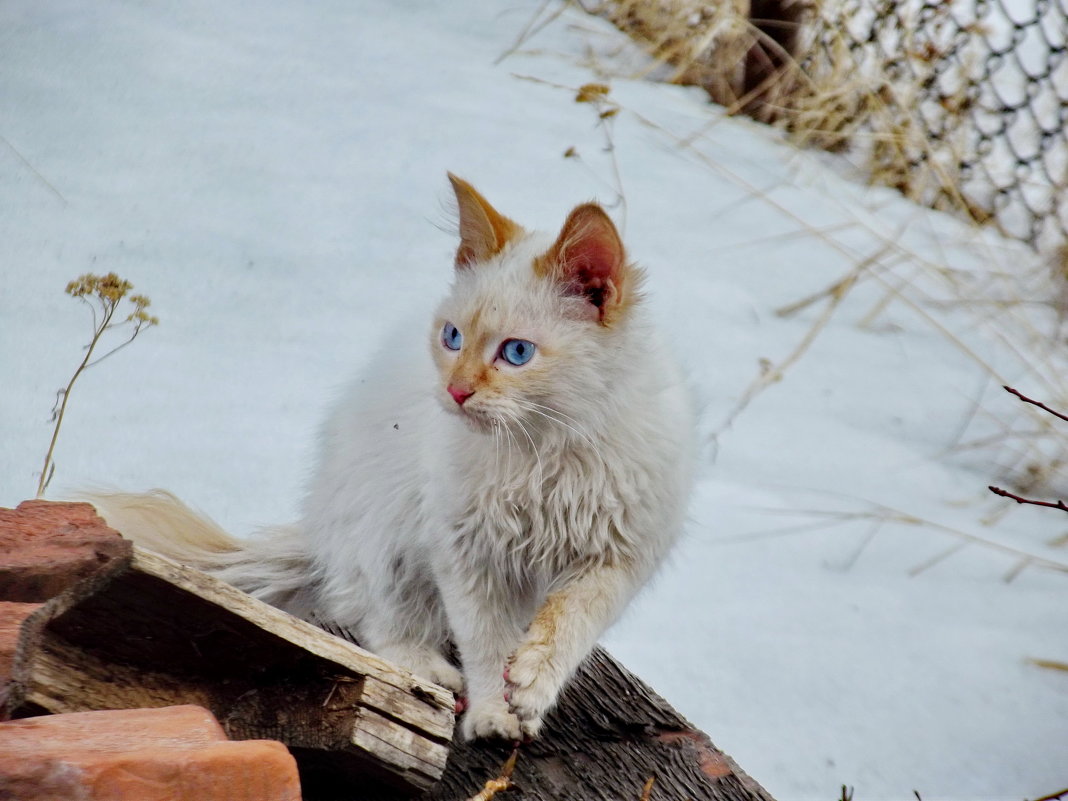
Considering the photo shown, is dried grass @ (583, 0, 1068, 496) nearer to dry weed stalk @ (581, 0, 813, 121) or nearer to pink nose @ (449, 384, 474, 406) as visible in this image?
dry weed stalk @ (581, 0, 813, 121)

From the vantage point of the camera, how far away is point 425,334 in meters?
2.08

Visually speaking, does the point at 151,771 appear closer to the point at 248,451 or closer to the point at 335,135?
the point at 248,451

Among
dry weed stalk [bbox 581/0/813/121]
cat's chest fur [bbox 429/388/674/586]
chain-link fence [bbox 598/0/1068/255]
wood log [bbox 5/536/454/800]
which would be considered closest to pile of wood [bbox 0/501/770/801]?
wood log [bbox 5/536/454/800]

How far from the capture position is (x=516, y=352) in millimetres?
1691

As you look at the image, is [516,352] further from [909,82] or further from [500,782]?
[909,82]

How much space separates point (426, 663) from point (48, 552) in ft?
2.35

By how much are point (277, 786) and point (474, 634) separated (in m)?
0.69

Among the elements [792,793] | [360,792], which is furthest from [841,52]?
[360,792]

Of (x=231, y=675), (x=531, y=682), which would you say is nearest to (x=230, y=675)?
(x=231, y=675)

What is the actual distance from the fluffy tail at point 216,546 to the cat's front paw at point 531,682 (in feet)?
2.18

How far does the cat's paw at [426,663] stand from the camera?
6.40 ft

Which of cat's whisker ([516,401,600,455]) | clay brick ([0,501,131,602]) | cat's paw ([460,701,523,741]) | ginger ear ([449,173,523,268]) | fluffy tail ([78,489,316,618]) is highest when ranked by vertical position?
ginger ear ([449,173,523,268])

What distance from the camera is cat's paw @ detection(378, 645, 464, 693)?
6.40 ft

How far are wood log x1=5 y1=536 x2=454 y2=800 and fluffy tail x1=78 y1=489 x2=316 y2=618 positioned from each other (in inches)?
26.8
